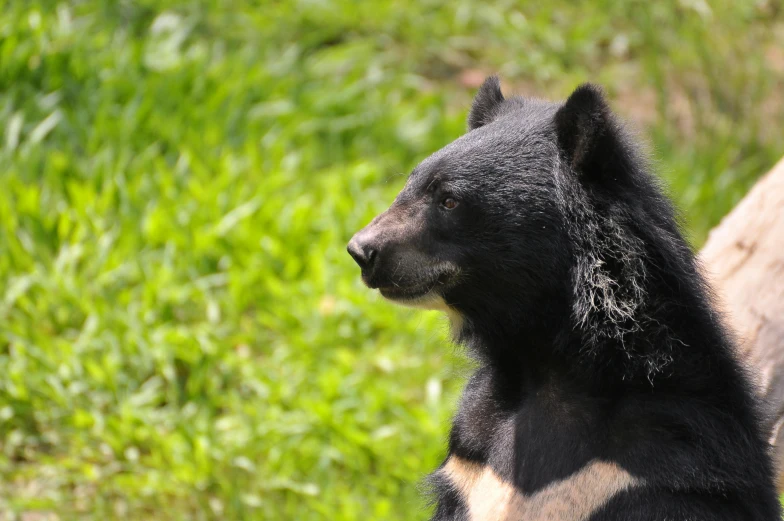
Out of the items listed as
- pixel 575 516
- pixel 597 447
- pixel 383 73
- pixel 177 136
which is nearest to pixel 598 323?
pixel 597 447

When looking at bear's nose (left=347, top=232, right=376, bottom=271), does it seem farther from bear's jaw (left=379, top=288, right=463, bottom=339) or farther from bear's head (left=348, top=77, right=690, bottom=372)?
bear's jaw (left=379, top=288, right=463, bottom=339)

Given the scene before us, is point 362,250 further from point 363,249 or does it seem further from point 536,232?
point 536,232

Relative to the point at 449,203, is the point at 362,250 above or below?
below

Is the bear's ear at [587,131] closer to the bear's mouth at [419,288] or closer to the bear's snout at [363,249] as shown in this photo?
the bear's mouth at [419,288]

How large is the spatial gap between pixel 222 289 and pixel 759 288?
9.02 feet

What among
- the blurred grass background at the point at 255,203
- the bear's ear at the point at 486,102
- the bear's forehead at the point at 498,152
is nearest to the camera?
the bear's forehead at the point at 498,152

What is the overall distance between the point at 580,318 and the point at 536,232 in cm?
26

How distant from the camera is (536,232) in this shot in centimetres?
259

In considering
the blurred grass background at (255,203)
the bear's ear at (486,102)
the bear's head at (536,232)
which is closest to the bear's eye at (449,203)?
the bear's head at (536,232)

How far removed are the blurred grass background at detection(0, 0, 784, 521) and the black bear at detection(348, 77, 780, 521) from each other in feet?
1.55

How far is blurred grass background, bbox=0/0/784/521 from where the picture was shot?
169 inches

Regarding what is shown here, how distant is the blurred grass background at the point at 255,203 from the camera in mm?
4301

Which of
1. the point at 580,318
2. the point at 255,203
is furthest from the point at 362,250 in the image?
the point at 255,203

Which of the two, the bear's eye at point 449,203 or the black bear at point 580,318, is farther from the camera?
the bear's eye at point 449,203
